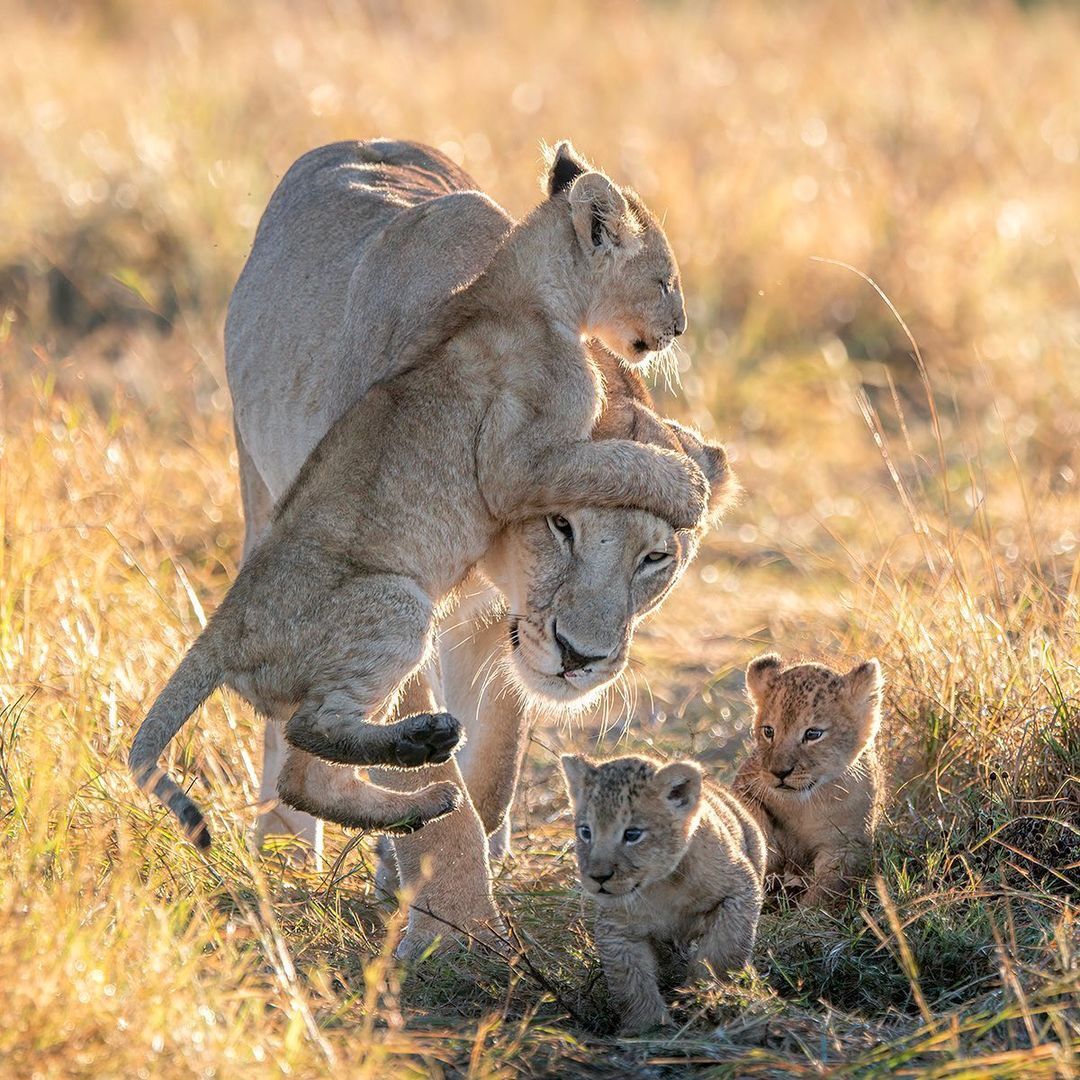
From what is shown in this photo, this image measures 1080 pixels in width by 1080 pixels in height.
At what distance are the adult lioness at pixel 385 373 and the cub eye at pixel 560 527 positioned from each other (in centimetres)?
1

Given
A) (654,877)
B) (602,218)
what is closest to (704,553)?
(602,218)

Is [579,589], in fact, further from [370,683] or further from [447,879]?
[447,879]

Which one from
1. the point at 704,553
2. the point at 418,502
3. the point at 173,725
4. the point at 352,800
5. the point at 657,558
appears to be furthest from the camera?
the point at 704,553

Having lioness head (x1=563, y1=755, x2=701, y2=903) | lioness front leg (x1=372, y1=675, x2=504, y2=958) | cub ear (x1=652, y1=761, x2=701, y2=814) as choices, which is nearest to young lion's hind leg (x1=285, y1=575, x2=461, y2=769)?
lioness head (x1=563, y1=755, x2=701, y2=903)

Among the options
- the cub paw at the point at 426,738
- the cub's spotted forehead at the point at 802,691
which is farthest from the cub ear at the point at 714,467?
the cub paw at the point at 426,738

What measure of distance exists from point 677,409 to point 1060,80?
836cm

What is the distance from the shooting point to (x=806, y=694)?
15.2 ft

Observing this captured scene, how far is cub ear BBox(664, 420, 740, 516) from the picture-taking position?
4957mm

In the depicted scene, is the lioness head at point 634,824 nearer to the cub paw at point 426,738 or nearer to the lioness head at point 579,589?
the cub paw at point 426,738

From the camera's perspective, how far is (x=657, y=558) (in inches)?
178

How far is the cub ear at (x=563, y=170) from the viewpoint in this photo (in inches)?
199

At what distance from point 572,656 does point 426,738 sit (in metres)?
0.63

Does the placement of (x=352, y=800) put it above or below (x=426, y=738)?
below

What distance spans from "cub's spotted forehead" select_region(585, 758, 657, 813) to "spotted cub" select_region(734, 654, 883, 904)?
789 mm
